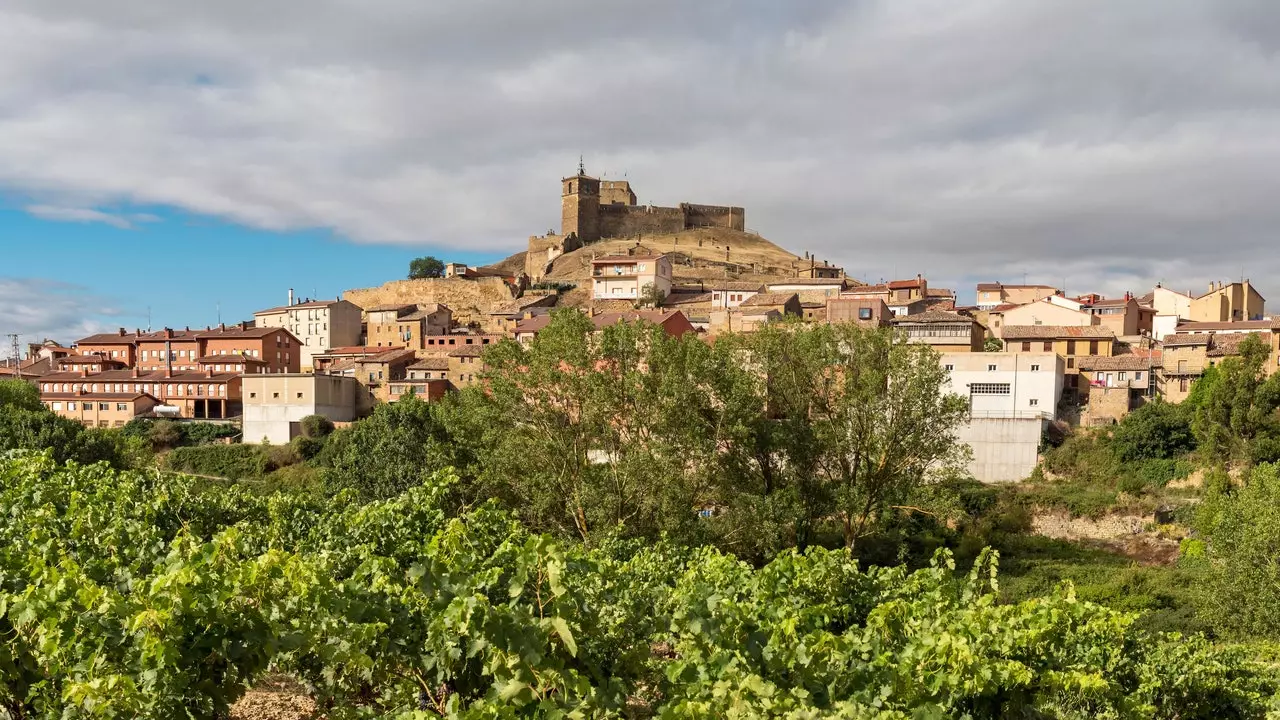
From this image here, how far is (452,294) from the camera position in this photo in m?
87.2

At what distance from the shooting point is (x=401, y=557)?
10.5 meters

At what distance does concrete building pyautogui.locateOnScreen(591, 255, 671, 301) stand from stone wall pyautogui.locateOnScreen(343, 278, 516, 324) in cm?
1174

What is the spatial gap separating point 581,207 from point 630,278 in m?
38.4

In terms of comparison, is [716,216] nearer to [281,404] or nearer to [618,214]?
[618,214]

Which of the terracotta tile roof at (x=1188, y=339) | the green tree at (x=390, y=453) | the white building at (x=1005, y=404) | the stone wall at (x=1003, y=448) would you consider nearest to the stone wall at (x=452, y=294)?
the green tree at (x=390, y=453)

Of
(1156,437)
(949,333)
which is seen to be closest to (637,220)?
(949,333)

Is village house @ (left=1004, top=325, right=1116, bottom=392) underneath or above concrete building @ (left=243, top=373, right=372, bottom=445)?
above

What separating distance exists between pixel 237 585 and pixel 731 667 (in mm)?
3847

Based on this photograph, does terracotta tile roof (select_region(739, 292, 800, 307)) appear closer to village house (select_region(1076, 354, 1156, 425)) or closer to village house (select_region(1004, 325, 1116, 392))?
village house (select_region(1004, 325, 1116, 392))

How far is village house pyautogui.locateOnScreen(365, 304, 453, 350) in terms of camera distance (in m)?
66.2

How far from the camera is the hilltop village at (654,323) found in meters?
39.6

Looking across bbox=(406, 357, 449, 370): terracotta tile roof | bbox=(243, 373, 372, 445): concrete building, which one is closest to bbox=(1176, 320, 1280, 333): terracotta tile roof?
bbox=(406, 357, 449, 370): terracotta tile roof

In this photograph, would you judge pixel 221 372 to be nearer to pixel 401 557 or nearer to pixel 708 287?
pixel 708 287

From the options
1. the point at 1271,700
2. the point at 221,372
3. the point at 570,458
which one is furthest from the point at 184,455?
the point at 1271,700
